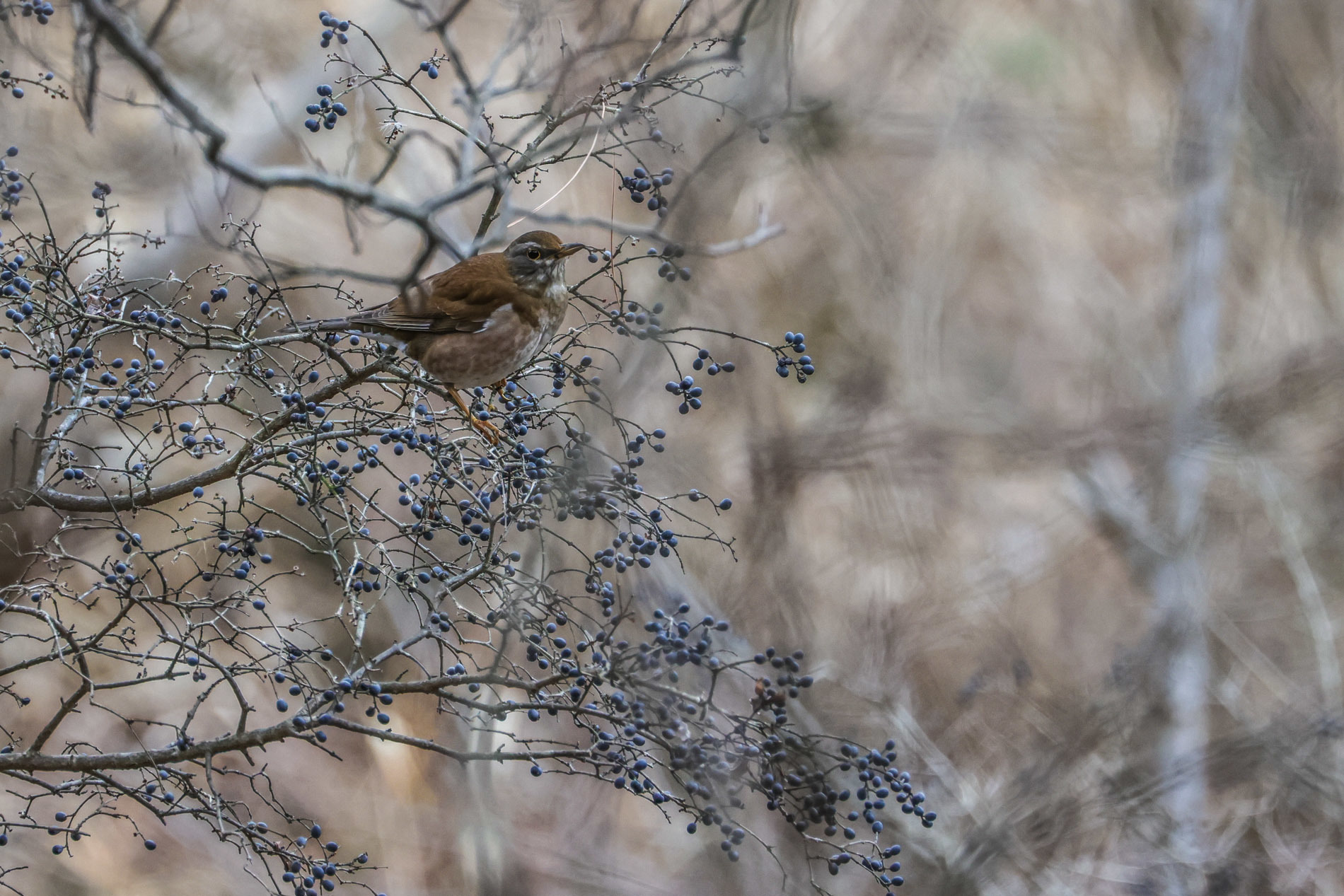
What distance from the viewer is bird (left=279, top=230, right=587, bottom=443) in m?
3.54

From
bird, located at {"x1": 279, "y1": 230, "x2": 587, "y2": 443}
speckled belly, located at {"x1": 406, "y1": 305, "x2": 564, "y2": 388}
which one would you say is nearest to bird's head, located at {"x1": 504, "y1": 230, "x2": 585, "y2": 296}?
bird, located at {"x1": 279, "y1": 230, "x2": 587, "y2": 443}

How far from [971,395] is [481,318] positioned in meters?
5.23

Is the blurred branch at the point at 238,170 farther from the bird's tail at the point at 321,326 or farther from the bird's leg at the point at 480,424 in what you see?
the bird's leg at the point at 480,424

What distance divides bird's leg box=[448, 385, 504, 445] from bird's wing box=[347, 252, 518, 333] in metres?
0.23

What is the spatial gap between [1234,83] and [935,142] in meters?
2.10

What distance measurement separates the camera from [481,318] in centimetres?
367

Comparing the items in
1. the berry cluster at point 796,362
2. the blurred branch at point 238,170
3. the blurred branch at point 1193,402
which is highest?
the blurred branch at point 1193,402

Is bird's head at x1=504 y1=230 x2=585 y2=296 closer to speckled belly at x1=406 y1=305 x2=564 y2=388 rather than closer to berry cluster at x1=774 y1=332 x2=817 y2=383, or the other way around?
speckled belly at x1=406 y1=305 x2=564 y2=388

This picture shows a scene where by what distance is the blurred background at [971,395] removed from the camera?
5766mm

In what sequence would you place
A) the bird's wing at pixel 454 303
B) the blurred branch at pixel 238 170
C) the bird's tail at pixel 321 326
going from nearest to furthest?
1. the blurred branch at pixel 238 170
2. the bird's tail at pixel 321 326
3. the bird's wing at pixel 454 303

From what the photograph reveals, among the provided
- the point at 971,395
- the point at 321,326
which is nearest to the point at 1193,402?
the point at 971,395

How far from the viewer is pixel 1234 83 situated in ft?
22.8

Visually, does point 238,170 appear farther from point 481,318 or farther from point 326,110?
point 481,318

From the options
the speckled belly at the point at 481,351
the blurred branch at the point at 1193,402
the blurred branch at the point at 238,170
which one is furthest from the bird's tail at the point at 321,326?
the blurred branch at the point at 1193,402
